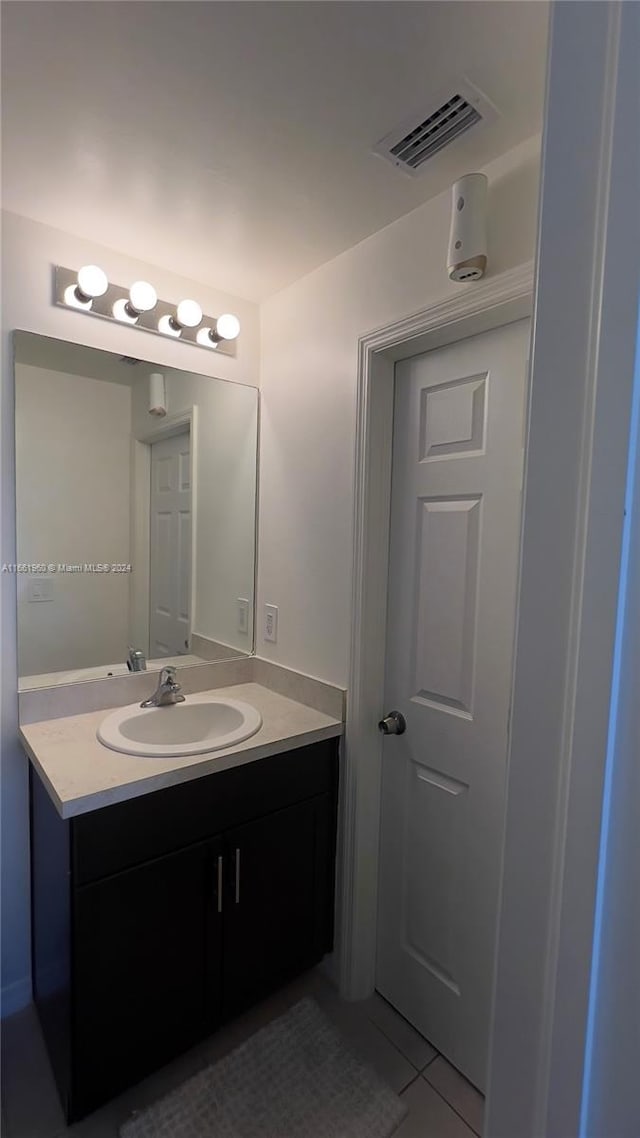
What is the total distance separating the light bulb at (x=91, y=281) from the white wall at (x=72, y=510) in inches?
9.9

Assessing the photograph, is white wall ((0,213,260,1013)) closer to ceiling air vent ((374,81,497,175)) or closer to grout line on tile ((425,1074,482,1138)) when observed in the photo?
ceiling air vent ((374,81,497,175))

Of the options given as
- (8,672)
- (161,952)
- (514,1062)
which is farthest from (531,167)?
(161,952)

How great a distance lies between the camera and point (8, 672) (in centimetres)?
152

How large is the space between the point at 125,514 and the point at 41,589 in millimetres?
360

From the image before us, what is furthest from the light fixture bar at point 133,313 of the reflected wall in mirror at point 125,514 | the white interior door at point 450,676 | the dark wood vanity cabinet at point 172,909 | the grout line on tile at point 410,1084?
the grout line on tile at point 410,1084

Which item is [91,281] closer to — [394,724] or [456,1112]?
[394,724]

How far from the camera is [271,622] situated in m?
1.96

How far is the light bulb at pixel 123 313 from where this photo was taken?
165 cm

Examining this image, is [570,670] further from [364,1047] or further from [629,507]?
[364,1047]

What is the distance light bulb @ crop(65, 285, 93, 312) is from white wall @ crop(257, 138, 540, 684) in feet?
2.11

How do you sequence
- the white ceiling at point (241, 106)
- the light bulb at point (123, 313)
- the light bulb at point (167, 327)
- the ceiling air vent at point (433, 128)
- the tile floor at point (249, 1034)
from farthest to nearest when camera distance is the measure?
the light bulb at point (167, 327) < the light bulb at point (123, 313) < the tile floor at point (249, 1034) < the ceiling air vent at point (433, 128) < the white ceiling at point (241, 106)

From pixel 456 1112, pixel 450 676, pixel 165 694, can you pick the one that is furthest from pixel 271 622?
pixel 456 1112

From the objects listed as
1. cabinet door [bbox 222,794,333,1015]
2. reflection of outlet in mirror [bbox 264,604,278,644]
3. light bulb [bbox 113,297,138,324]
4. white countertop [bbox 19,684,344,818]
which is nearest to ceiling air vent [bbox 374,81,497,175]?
light bulb [bbox 113,297,138,324]

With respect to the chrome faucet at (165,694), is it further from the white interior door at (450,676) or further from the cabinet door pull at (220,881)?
the white interior door at (450,676)
